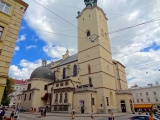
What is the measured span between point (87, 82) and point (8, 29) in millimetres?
23714

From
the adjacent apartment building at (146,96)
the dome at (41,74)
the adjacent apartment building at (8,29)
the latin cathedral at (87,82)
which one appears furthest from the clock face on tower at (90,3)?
the adjacent apartment building at (146,96)

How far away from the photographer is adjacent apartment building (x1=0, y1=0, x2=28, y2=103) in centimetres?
930

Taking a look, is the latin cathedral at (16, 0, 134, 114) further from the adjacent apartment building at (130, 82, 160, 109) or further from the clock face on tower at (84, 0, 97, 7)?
the adjacent apartment building at (130, 82, 160, 109)

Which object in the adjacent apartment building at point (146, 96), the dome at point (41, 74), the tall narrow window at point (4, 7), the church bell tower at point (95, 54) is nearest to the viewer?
the tall narrow window at point (4, 7)

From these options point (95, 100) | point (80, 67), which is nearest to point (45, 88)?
point (80, 67)

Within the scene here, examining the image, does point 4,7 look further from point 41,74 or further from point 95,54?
point 41,74

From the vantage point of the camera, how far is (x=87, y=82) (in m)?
31.0

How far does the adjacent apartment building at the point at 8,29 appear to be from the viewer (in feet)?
30.5

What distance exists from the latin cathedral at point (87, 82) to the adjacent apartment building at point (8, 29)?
1602 cm

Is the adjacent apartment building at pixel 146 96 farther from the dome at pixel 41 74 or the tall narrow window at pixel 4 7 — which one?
the tall narrow window at pixel 4 7

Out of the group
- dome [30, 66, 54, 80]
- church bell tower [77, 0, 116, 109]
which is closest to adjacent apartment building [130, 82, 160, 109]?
church bell tower [77, 0, 116, 109]

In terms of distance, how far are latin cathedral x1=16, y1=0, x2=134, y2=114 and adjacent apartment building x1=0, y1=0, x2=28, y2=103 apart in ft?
52.6

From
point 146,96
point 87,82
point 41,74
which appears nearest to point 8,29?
point 87,82

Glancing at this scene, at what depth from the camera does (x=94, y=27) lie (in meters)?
34.9
